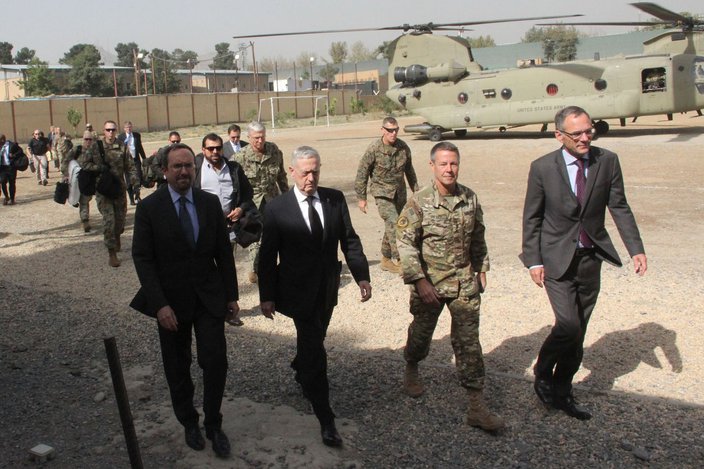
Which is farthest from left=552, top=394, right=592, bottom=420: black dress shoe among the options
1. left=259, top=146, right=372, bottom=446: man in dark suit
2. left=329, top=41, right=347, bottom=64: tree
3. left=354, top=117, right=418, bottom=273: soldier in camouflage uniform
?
left=329, top=41, right=347, bottom=64: tree

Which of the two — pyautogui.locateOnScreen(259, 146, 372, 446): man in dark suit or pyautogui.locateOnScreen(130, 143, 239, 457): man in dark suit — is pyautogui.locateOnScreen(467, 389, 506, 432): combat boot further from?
pyautogui.locateOnScreen(130, 143, 239, 457): man in dark suit

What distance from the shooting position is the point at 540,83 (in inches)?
1013

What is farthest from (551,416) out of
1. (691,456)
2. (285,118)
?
(285,118)

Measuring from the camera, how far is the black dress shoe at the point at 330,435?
4574mm

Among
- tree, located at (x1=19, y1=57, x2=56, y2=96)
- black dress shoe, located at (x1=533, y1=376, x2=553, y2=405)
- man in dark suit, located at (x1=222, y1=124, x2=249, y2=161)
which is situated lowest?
black dress shoe, located at (x1=533, y1=376, x2=553, y2=405)

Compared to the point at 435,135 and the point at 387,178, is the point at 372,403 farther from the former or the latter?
the point at 435,135

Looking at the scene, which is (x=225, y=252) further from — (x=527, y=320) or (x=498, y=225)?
(x=498, y=225)

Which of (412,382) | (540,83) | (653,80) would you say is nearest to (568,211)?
(412,382)

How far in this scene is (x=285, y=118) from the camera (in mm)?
53562

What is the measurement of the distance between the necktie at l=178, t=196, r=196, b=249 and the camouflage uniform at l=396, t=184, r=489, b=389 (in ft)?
4.35

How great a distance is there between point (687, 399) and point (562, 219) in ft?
5.10

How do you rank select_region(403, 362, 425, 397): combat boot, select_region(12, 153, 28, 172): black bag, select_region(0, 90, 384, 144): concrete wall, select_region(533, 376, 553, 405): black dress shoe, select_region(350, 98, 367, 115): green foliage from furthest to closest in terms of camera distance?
1. select_region(350, 98, 367, 115): green foliage
2. select_region(0, 90, 384, 144): concrete wall
3. select_region(12, 153, 28, 172): black bag
4. select_region(403, 362, 425, 397): combat boot
5. select_region(533, 376, 553, 405): black dress shoe

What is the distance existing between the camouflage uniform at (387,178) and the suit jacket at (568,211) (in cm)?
431

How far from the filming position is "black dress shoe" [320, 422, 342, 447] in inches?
180
